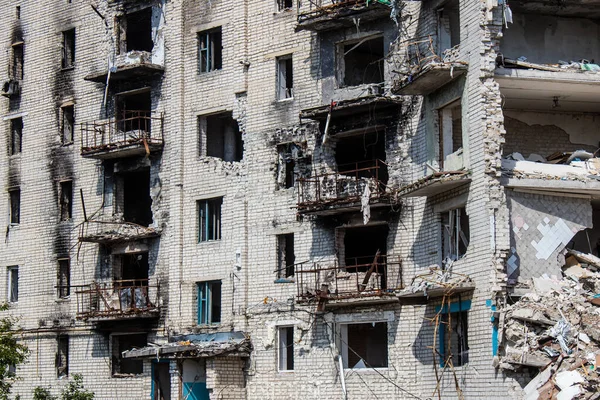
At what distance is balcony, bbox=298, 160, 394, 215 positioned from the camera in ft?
101

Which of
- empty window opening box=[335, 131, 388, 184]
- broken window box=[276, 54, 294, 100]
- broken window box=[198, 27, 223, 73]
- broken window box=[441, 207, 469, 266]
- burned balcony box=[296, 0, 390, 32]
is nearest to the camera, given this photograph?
broken window box=[441, 207, 469, 266]

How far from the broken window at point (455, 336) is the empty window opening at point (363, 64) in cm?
823

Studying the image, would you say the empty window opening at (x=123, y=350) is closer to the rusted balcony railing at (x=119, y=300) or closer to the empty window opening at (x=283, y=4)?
the rusted balcony railing at (x=119, y=300)

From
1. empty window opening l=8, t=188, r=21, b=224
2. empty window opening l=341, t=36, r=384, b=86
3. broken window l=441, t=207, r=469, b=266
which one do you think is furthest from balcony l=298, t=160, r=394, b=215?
empty window opening l=8, t=188, r=21, b=224

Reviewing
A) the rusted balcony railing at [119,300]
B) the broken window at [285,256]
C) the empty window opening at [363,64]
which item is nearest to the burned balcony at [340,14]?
the empty window opening at [363,64]

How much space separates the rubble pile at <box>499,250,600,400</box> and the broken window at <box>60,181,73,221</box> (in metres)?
18.1

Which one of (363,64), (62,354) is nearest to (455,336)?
(363,64)

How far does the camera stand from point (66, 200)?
39.4 m

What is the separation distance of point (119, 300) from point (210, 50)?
27.5ft

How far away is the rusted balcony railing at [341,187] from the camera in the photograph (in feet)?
102

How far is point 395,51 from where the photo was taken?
3162cm

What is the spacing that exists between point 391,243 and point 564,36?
282 inches

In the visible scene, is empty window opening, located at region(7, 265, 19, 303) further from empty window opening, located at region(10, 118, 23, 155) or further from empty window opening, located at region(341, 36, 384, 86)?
empty window opening, located at region(341, 36, 384, 86)

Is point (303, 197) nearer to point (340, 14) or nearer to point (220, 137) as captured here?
point (220, 137)
